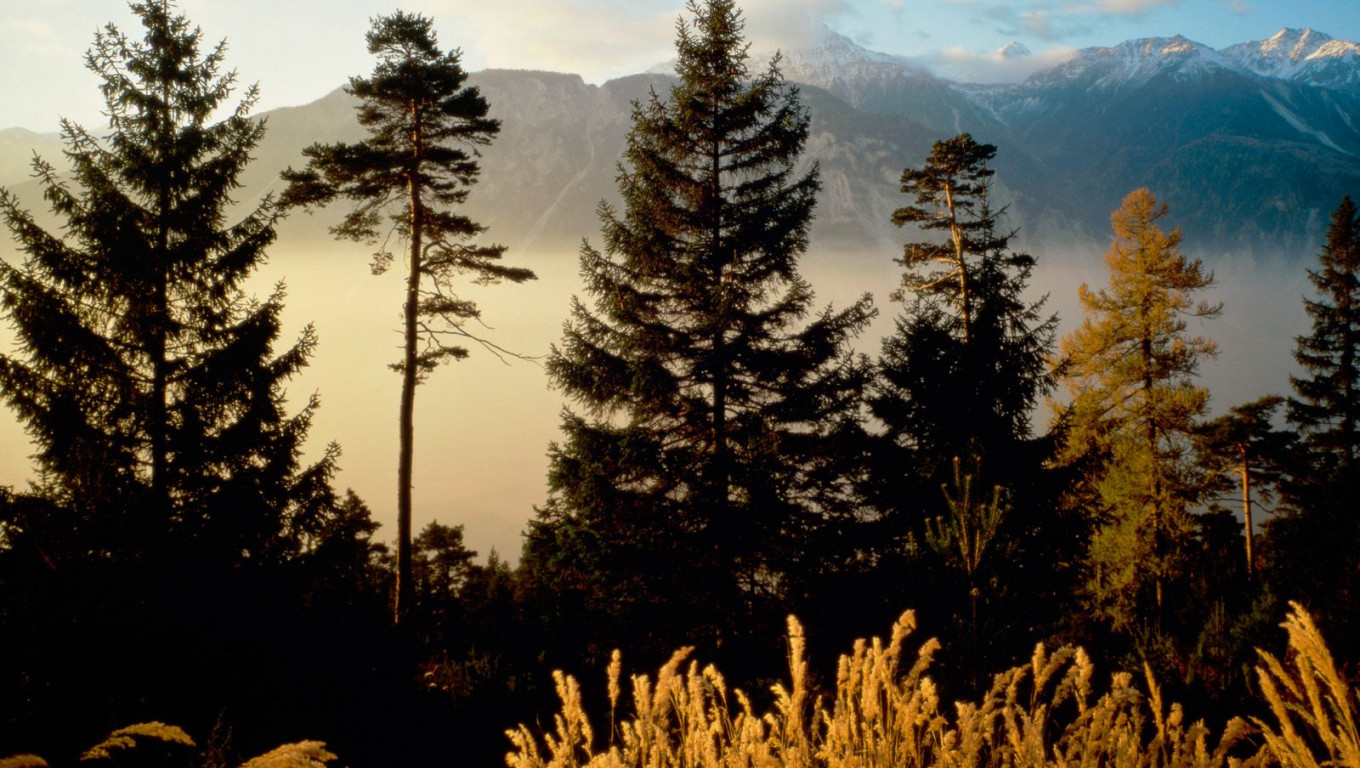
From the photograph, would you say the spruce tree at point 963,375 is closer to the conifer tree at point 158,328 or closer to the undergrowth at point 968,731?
the undergrowth at point 968,731

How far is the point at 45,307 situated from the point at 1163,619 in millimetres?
25450

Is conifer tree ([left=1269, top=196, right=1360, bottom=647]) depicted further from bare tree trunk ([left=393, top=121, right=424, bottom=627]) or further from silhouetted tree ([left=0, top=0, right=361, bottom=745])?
silhouetted tree ([left=0, top=0, right=361, bottom=745])

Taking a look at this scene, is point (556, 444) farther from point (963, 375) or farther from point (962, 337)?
point (962, 337)

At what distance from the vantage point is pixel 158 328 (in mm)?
9258

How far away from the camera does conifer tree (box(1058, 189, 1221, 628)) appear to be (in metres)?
15.8

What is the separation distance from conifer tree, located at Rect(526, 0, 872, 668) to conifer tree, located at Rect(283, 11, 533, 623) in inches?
100

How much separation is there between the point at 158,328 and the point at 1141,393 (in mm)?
21180

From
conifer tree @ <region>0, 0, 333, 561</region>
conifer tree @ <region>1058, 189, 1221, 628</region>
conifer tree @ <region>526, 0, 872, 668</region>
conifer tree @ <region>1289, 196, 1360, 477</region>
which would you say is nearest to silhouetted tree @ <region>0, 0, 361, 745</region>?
conifer tree @ <region>0, 0, 333, 561</region>

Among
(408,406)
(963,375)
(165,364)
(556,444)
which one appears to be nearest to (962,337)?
(963,375)

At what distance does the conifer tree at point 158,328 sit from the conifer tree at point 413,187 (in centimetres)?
143

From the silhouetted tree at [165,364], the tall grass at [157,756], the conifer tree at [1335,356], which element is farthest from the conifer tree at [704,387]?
the conifer tree at [1335,356]

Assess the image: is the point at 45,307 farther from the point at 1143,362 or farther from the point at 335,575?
the point at 1143,362

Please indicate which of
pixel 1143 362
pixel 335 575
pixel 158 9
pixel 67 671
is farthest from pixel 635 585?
pixel 1143 362

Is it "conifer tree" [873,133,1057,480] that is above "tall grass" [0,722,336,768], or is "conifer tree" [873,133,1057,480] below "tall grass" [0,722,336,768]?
above
